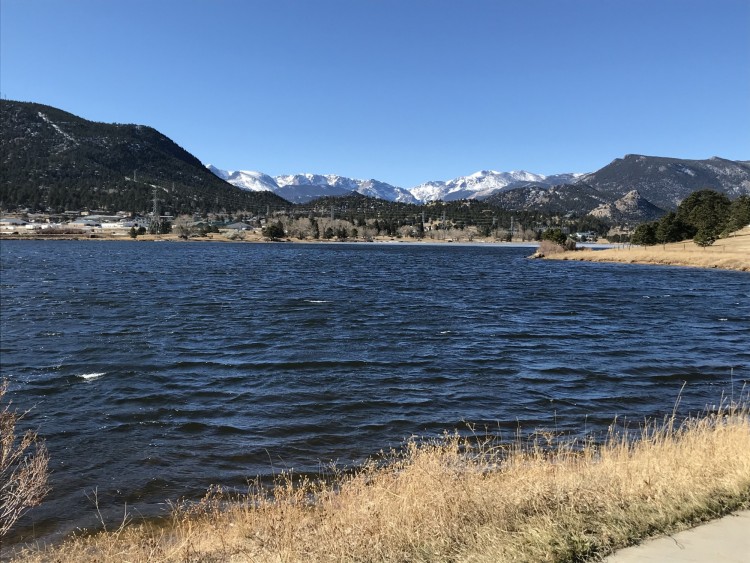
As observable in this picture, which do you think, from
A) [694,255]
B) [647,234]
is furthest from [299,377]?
[647,234]

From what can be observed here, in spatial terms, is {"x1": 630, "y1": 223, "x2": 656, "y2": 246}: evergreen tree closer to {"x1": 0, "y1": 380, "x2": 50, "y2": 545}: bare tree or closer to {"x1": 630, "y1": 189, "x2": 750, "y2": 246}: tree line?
{"x1": 630, "y1": 189, "x2": 750, "y2": 246}: tree line

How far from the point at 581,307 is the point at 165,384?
112 feet

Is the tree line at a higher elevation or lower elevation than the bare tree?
higher

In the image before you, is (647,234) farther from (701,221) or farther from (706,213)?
(701,221)

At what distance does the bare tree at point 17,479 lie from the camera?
809cm

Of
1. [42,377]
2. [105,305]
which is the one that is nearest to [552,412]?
[42,377]

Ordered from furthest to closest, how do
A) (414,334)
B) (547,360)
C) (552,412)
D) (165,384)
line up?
1. (414,334)
2. (547,360)
3. (165,384)
4. (552,412)

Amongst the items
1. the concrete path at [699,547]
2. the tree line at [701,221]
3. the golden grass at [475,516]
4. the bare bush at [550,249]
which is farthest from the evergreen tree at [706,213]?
the concrete path at [699,547]

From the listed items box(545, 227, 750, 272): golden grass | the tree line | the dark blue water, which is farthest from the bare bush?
the dark blue water

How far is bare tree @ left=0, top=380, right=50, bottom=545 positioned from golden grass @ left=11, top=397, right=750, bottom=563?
81cm

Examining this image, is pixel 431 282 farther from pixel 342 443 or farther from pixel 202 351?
pixel 342 443

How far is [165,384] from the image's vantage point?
750 inches

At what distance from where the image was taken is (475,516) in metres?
6.71

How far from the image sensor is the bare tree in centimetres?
809
